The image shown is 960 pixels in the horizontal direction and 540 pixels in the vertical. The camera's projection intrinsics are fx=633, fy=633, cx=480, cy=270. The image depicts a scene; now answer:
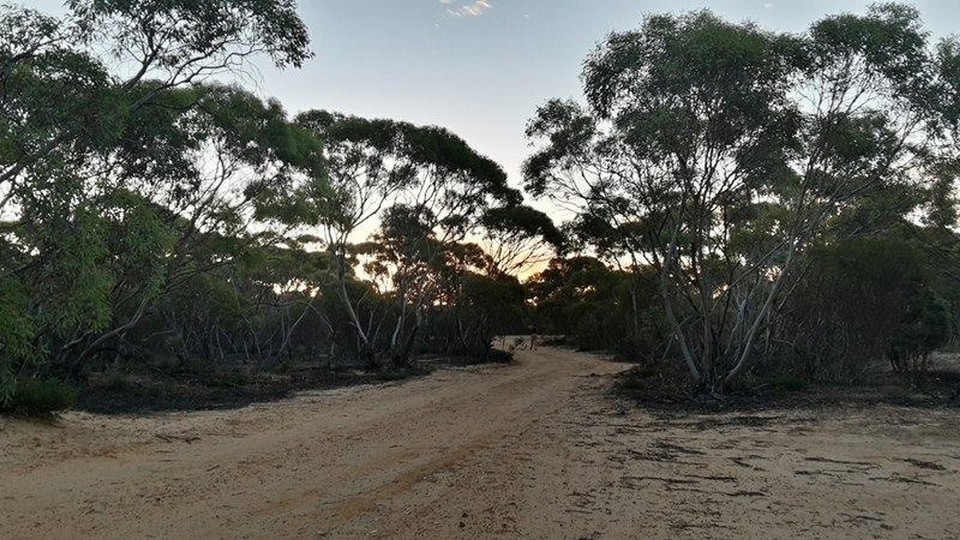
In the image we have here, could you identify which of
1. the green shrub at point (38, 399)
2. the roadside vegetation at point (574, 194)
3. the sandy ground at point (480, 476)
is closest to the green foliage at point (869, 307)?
the roadside vegetation at point (574, 194)

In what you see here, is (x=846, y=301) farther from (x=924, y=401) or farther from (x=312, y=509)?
(x=312, y=509)

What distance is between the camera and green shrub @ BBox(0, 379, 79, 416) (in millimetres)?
9148

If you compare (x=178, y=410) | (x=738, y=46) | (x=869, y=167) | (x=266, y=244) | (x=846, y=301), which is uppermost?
(x=738, y=46)

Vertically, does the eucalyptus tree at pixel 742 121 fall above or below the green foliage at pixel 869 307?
above

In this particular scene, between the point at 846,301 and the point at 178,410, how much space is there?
1751 centimetres

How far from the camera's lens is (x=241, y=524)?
212 inches

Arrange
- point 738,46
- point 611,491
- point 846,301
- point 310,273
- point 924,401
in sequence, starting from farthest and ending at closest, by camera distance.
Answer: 1. point 310,273
2. point 846,301
3. point 924,401
4. point 738,46
5. point 611,491

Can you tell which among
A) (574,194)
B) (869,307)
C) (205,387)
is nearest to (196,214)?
(205,387)

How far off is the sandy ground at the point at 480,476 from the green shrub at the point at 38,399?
353 millimetres

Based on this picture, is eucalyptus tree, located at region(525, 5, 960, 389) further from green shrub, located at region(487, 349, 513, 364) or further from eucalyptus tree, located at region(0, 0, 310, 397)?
green shrub, located at region(487, 349, 513, 364)

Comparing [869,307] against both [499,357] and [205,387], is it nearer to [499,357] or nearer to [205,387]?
[205,387]

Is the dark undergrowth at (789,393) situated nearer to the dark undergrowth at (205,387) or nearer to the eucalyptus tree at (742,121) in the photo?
the eucalyptus tree at (742,121)

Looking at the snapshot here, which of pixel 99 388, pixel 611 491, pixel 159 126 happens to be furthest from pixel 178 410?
pixel 611 491

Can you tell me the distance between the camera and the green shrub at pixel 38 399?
915 cm
